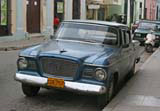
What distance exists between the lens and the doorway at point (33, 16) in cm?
2828

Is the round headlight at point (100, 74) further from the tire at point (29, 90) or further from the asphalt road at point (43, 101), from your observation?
the tire at point (29, 90)

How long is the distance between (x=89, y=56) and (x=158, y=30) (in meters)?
19.2

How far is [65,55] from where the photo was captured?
7918 mm

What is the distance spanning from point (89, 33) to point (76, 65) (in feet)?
5.49

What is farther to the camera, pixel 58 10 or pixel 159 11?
pixel 159 11

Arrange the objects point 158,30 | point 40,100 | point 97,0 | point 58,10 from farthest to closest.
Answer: point 97,0, point 58,10, point 158,30, point 40,100

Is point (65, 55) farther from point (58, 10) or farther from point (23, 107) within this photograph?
point (58, 10)

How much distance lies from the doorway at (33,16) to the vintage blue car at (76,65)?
19.3 meters

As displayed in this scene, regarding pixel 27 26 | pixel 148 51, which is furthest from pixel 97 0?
pixel 148 51

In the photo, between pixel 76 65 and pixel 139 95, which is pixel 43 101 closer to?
pixel 76 65

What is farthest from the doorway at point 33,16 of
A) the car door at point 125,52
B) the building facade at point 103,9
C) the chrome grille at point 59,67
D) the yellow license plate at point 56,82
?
the yellow license plate at point 56,82

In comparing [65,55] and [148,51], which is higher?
[65,55]

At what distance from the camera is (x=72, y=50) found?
326 inches

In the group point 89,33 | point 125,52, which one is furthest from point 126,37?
point 89,33
